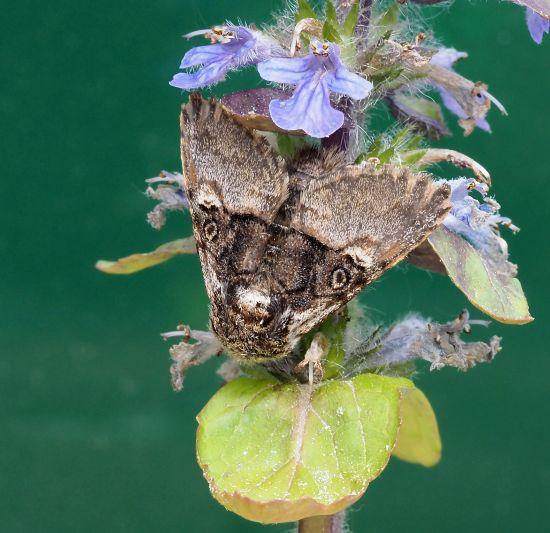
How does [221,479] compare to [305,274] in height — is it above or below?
below

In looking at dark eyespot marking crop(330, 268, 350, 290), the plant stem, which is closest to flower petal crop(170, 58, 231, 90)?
dark eyespot marking crop(330, 268, 350, 290)

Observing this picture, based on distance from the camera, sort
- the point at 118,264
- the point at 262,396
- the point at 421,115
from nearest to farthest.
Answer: the point at 262,396 → the point at 421,115 → the point at 118,264

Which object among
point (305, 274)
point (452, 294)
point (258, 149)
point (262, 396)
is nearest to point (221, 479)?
point (262, 396)

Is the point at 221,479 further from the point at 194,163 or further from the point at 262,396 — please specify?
the point at 194,163

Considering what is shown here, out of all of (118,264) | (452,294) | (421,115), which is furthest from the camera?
(452,294)

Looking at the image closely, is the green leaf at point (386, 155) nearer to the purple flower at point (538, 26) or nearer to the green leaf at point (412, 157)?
the green leaf at point (412, 157)

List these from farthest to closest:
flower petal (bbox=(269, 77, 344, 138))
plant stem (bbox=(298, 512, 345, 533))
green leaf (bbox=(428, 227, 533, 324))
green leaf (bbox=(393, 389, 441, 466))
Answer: green leaf (bbox=(393, 389, 441, 466)), plant stem (bbox=(298, 512, 345, 533)), green leaf (bbox=(428, 227, 533, 324)), flower petal (bbox=(269, 77, 344, 138))

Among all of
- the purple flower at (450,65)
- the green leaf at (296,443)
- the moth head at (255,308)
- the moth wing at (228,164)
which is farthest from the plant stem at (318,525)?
the purple flower at (450,65)

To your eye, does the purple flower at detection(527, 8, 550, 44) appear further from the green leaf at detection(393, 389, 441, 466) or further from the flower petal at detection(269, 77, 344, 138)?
the green leaf at detection(393, 389, 441, 466)
